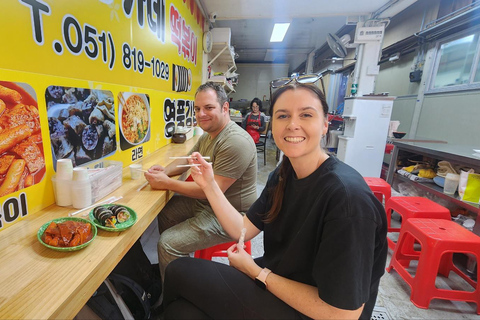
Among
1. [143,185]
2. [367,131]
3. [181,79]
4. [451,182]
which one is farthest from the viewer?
[367,131]

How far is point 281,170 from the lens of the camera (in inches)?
42.3

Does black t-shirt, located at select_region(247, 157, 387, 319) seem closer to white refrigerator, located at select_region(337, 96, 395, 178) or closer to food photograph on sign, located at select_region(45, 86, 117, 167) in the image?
food photograph on sign, located at select_region(45, 86, 117, 167)

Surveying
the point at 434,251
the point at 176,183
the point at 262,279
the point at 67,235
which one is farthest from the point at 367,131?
the point at 67,235

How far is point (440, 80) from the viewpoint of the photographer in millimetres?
3926

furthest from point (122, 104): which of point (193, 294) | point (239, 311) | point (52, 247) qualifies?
point (239, 311)

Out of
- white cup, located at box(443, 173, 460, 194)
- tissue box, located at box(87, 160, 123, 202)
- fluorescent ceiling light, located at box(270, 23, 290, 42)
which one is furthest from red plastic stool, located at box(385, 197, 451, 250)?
fluorescent ceiling light, located at box(270, 23, 290, 42)

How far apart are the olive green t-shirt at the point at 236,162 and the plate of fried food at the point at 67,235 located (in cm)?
79

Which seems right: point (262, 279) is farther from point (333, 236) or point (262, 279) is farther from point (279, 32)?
point (279, 32)

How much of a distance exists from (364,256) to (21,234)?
117 cm

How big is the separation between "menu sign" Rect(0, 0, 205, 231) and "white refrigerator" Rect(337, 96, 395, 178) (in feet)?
10.2

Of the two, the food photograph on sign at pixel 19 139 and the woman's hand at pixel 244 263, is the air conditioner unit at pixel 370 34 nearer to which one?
the woman's hand at pixel 244 263

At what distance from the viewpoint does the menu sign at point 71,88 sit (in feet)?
2.73

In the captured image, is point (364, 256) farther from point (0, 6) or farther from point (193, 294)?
point (0, 6)

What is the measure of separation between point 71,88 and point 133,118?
0.64 metres
